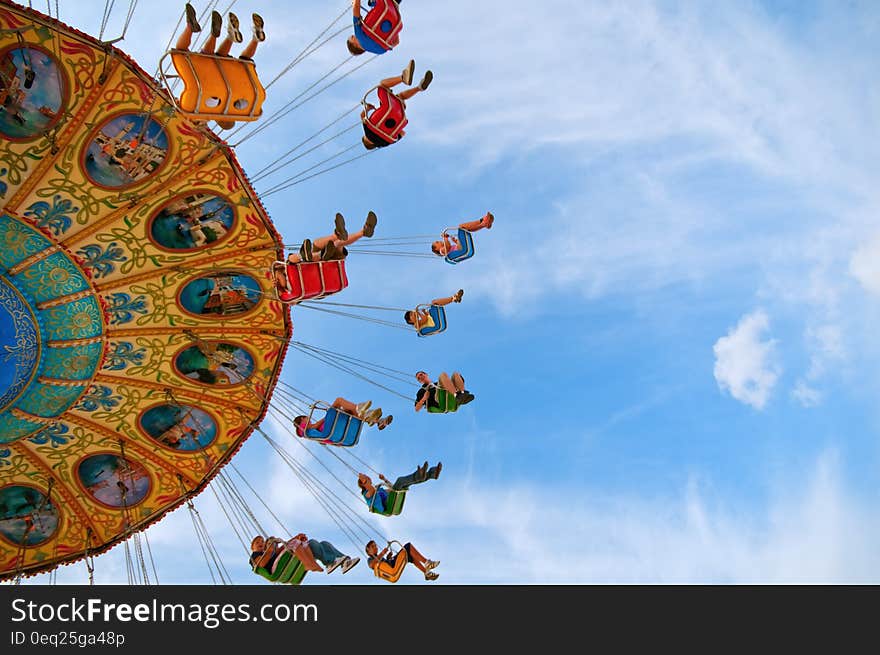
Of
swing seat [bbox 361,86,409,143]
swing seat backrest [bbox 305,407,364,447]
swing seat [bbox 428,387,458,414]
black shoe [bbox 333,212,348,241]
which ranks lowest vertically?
swing seat backrest [bbox 305,407,364,447]

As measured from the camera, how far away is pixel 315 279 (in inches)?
383

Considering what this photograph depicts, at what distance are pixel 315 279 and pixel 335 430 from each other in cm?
353

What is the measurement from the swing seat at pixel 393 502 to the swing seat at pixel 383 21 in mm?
7686

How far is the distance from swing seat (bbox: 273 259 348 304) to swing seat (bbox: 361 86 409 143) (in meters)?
2.13

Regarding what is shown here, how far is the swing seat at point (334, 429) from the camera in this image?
12.1 meters

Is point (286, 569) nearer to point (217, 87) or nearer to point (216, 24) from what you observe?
point (217, 87)

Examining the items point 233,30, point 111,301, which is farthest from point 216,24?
point 111,301

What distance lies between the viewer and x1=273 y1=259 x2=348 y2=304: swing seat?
9.73m

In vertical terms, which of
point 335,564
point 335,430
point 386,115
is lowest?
point 335,564

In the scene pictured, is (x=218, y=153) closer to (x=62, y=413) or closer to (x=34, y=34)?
(x=34, y=34)

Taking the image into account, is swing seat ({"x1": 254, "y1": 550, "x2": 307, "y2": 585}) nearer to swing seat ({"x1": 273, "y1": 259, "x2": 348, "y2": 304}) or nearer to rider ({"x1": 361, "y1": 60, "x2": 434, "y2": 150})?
swing seat ({"x1": 273, "y1": 259, "x2": 348, "y2": 304})

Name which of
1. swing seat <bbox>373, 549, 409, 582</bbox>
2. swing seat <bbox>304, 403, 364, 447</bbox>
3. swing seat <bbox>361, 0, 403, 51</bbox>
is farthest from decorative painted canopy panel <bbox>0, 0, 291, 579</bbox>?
swing seat <bbox>373, 549, 409, 582</bbox>

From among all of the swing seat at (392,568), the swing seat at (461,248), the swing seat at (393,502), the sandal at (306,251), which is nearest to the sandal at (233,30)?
the sandal at (306,251)

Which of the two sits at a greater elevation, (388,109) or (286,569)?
(388,109)
